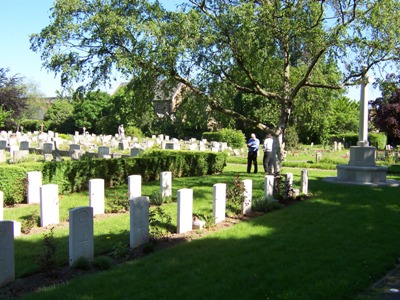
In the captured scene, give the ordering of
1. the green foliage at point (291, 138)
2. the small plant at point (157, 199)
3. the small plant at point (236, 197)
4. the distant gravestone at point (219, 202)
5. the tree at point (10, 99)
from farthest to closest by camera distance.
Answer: the tree at point (10, 99) → the green foliage at point (291, 138) → the small plant at point (157, 199) → the small plant at point (236, 197) → the distant gravestone at point (219, 202)

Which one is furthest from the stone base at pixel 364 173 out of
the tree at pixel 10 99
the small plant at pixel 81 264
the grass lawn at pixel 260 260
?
the tree at pixel 10 99

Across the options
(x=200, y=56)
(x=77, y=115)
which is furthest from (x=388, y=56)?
(x=77, y=115)

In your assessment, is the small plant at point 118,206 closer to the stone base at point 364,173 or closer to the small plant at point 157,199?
the small plant at point 157,199

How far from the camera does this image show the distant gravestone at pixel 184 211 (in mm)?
7926

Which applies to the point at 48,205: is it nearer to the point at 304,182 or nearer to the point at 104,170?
the point at 104,170

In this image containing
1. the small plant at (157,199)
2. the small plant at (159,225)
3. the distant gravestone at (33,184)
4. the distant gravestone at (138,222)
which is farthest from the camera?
the distant gravestone at (33,184)

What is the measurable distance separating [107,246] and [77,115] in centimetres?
5734

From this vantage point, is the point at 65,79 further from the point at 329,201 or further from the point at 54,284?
the point at 329,201

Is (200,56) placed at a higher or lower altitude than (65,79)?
higher

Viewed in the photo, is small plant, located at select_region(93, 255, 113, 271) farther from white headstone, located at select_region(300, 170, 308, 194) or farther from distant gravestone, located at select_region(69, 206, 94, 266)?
white headstone, located at select_region(300, 170, 308, 194)

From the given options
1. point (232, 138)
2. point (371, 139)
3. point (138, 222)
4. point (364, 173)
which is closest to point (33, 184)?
point (138, 222)

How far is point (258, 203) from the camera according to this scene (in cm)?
1046

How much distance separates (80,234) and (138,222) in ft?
3.94

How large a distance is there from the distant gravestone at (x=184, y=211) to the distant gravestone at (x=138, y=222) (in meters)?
0.85
